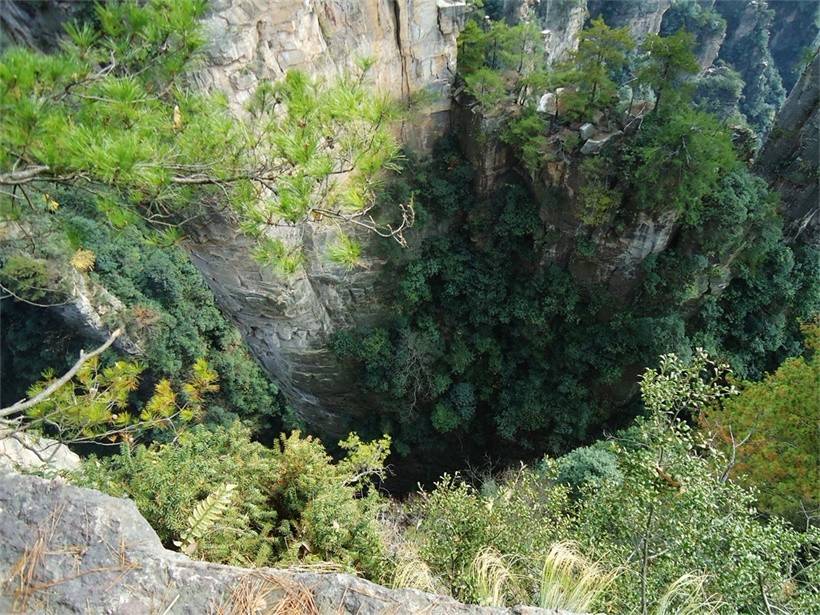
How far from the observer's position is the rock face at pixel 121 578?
2.14 metres

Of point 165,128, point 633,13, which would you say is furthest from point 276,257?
point 633,13

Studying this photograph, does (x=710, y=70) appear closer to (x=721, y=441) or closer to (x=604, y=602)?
(x=721, y=441)

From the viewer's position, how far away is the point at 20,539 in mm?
2270

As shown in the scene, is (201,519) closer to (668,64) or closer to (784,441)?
(784,441)

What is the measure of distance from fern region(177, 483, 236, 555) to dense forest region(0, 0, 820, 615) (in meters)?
0.02

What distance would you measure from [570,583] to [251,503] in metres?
2.20

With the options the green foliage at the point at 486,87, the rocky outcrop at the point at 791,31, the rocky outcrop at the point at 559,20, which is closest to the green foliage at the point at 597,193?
the green foliage at the point at 486,87

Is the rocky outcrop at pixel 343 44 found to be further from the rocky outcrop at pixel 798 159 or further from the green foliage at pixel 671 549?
the rocky outcrop at pixel 798 159

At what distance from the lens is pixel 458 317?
10547 mm

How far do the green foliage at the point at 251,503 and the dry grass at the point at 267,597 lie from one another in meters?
1.03

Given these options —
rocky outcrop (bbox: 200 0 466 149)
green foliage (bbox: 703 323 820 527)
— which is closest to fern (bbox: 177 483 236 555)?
rocky outcrop (bbox: 200 0 466 149)

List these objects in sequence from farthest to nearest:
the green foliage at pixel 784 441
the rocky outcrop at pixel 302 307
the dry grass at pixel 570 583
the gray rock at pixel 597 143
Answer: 1. the gray rock at pixel 597 143
2. the rocky outcrop at pixel 302 307
3. the green foliage at pixel 784 441
4. the dry grass at pixel 570 583

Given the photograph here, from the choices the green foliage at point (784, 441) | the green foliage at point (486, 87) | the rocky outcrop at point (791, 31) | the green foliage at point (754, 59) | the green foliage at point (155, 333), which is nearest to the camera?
the green foliage at point (784, 441)

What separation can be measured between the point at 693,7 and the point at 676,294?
17.1m
